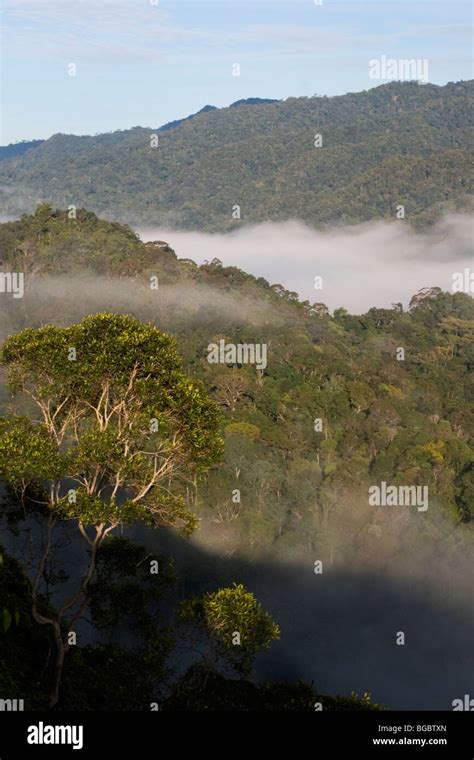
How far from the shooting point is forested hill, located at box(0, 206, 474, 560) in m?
55.8

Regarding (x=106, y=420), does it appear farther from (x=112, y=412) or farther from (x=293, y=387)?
(x=293, y=387)

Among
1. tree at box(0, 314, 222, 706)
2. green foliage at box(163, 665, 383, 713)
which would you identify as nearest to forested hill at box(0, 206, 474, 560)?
green foliage at box(163, 665, 383, 713)

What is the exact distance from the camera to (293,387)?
72125mm

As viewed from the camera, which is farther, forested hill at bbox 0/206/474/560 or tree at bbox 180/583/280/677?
forested hill at bbox 0/206/474/560

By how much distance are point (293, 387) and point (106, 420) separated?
54189 millimetres

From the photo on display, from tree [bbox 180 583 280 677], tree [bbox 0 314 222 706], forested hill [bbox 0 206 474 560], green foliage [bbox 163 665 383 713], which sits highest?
forested hill [bbox 0 206 474 560]

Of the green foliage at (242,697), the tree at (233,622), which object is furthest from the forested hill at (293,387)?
the tree at (233,622)

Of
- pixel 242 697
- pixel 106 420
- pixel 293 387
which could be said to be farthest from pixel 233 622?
pixel 293 387

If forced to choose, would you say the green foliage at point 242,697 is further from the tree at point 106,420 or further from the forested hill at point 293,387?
the forested hill at point 293,387

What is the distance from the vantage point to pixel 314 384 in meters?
73.4

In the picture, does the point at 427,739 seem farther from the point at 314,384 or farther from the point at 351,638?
the point at 314,384

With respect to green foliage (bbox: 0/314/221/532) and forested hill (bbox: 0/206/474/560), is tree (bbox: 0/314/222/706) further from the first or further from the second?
forested hill (bbox: 0/206/474/560)

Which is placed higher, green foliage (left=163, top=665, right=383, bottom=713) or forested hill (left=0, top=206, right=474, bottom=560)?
forested hill (left=0, top=206, right=474, bottom=560)

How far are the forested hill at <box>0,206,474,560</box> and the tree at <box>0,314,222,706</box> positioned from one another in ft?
112
